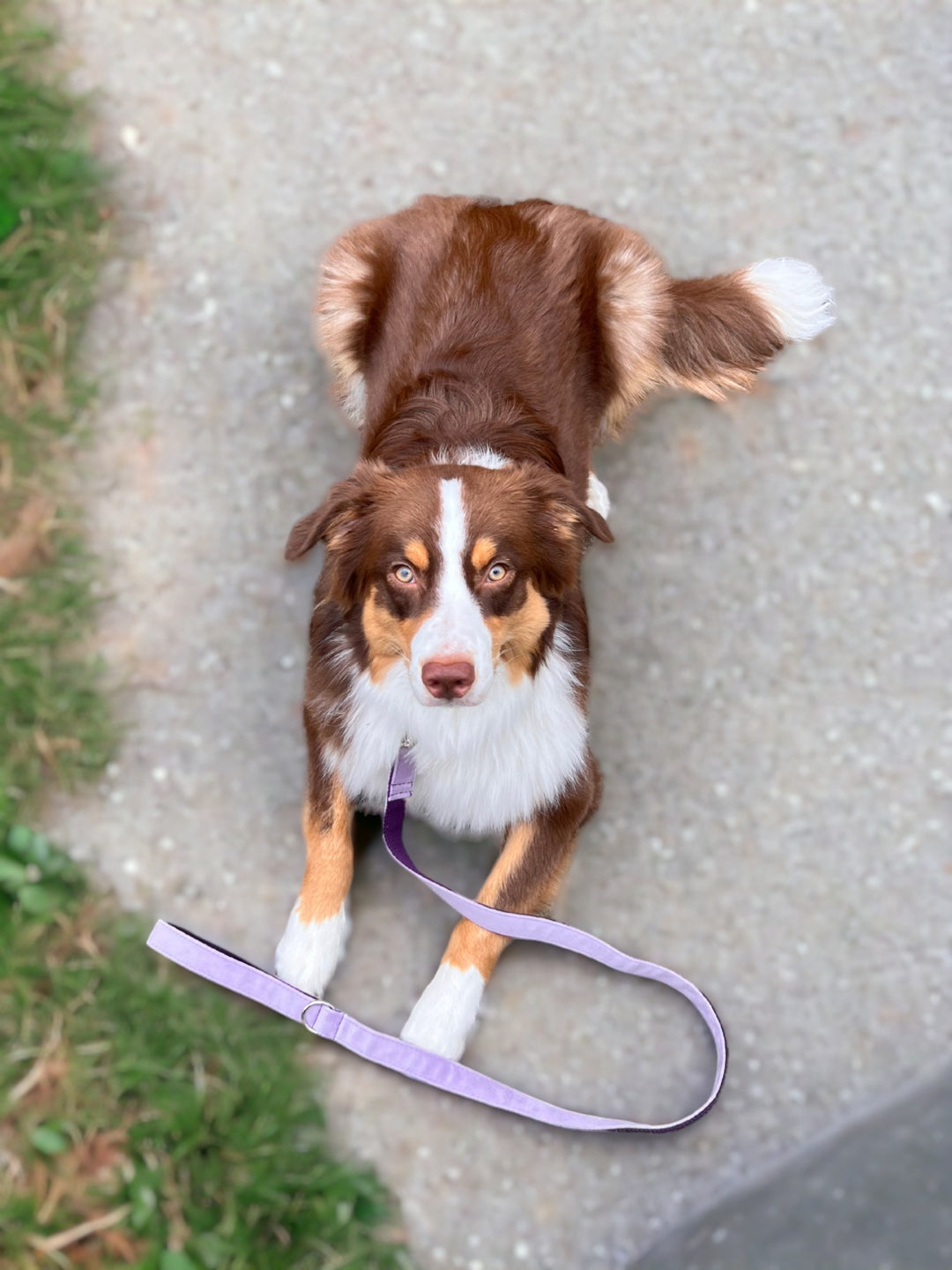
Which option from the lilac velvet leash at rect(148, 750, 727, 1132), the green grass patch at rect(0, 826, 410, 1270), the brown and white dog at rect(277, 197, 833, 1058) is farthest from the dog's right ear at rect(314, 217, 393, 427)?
the green grass patch at rect(0, 826, 410, 1270)

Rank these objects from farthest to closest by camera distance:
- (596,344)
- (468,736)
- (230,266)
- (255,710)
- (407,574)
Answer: (230,266)
(255,710)
(596,344)
(468,736)
(407,574)

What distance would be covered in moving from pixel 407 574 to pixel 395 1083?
1.68 metres

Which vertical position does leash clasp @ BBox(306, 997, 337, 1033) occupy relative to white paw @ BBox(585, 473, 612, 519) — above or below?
below

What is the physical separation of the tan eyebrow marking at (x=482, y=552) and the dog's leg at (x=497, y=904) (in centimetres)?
84

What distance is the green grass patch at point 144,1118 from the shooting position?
307 centimetres

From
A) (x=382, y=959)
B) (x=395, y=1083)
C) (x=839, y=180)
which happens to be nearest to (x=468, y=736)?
(x=382, y=959)

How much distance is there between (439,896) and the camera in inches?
130

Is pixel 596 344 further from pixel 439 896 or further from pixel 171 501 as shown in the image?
pixel 439 896

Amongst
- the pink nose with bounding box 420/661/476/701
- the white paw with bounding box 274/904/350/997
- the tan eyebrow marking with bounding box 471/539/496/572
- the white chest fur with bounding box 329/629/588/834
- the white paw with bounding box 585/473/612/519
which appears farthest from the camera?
the white paw with bounding box 585/473/612/519

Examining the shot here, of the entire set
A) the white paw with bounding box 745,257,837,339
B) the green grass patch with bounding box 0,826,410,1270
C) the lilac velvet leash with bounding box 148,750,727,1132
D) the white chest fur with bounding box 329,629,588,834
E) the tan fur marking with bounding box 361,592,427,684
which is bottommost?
the green grass patch with bounding box 0,826,410,1270

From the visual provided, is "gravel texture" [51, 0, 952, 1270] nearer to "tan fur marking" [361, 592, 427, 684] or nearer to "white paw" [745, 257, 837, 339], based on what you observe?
"white paw" [745, 257, 837, 339]

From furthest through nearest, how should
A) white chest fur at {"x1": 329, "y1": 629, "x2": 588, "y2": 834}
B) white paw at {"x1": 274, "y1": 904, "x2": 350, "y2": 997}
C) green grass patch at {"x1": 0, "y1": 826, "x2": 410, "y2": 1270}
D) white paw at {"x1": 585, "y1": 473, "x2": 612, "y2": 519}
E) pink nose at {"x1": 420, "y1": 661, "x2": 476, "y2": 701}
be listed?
white paw at {"x1": 585, "y1": 473, "x2": 612, "y2": 519} < white paw at {"x1": 274, "y1": 904, "x2": 350, "y2": 997} < green grass patch at {"x1": 0, "y1": 826, "x2": 410, "y2": 1270} < white chest fur at {"x1": 329, "y1": 629, "x2": 588, "y2": 834} < pink nose at {"x1": 420, "y1": 661, "x2": 476, "y2": 701}

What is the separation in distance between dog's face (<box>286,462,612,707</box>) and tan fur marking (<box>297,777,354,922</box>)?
21.5 inches

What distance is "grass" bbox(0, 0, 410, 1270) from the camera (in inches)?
122
